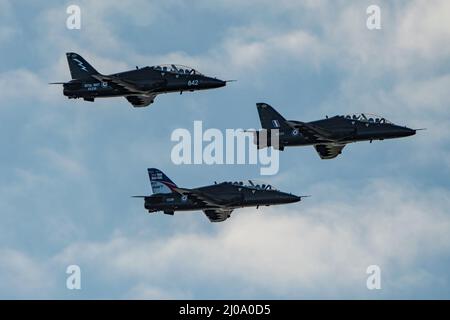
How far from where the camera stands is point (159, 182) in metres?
177

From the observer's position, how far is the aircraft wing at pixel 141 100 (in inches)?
7052

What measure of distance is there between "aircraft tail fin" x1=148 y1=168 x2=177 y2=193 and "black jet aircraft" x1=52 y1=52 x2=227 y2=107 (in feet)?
32.4

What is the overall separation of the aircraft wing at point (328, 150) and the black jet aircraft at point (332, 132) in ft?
6.54

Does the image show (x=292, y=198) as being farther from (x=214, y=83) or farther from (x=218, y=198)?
(x=214, y=83)

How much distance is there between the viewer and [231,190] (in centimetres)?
17375

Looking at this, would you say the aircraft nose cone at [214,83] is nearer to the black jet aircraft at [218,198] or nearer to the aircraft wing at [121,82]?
the aircraft wing at [121,82]

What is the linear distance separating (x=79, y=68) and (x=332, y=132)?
33.1 m

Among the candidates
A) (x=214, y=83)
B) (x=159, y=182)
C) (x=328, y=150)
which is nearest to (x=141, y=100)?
(x=214, y=83)

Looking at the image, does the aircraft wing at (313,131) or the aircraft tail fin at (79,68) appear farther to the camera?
the aircraft tail fin at (79,68)

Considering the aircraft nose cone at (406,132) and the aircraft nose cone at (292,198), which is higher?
the aircraft nose cone at (406,132)

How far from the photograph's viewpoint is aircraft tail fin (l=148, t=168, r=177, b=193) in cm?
17512

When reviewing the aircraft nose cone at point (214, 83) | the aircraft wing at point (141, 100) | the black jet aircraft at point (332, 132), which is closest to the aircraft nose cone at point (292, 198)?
the black jet aircraft at point (332, 132)
